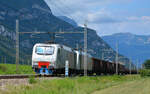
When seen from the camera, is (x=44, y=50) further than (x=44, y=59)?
Yes

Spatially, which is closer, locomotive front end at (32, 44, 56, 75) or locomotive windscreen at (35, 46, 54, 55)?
locomotive front end at (32, 44, 56, 75)

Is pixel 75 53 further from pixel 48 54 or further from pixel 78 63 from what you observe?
pixel 48 54

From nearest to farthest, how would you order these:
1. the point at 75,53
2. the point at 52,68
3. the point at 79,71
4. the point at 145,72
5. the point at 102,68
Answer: the point at 52,68 → the point at 75,53 → the point at 79,71 → the point at 102,68 → the point at 145,72

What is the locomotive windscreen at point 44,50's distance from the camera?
3503cm

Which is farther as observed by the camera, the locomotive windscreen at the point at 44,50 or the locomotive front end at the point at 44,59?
the locomotive windscreen at the point at 44,50

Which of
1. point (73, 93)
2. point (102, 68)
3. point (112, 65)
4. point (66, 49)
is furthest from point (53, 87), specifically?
point (112, 65)

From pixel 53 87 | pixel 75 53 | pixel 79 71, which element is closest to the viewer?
pixel 53 87

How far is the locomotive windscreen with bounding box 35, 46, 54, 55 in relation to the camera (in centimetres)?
3503

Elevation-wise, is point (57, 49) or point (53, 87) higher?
point (57, 49)

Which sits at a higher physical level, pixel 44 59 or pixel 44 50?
pixel 44 50

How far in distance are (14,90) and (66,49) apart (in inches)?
997

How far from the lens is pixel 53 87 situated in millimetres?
19328

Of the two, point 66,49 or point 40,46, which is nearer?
point 40,46

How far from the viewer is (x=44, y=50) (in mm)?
35250
